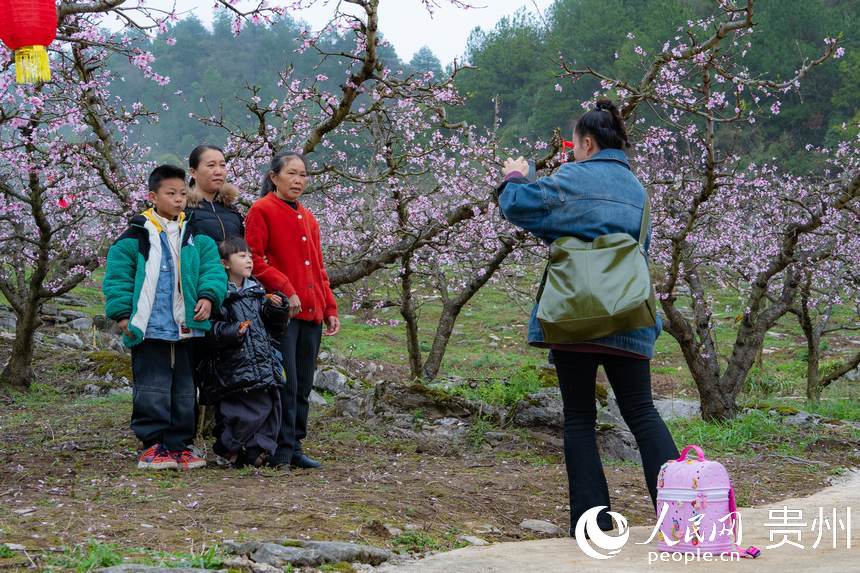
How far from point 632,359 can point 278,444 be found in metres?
2.38

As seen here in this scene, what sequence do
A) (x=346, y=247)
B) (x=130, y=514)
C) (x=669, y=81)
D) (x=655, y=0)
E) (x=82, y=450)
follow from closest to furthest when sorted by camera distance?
1. (x=130, y=514)
2. (x=82, y=450)
3. (x=669, y=81)
4. (x=346, y=247)
5. (x=655, y=0)

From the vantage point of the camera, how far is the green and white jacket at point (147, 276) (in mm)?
4902

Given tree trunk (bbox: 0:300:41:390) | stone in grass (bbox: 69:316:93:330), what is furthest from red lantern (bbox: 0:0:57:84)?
stone in grass (bbox: 69:316:93:330)

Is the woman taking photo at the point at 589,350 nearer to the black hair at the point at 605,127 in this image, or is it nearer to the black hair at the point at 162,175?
the black hair at the point at 605,127

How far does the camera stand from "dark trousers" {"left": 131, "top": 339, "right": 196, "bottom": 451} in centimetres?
500

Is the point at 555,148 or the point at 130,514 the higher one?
the point at 555,148

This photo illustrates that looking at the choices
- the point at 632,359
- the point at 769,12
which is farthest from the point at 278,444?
the point at 769,12

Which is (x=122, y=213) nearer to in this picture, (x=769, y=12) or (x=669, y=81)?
(x=669, y=81)

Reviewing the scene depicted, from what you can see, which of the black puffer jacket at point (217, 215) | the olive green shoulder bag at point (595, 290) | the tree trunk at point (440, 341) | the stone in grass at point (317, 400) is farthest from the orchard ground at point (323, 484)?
the tree trunk at point (440, 341)

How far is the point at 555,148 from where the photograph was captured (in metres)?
6.80

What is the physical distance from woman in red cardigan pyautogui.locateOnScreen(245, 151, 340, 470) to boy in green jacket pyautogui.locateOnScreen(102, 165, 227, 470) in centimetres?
30

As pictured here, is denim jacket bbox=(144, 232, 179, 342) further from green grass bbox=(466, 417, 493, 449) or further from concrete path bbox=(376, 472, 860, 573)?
green grass bbox=(466, 417, 493, 449)

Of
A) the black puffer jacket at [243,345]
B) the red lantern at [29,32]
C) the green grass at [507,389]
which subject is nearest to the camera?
the red lantern at [29,32]

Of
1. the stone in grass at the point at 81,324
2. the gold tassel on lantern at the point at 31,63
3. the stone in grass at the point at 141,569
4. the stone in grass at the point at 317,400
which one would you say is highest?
the gold tassel on lantern at the point at 31,63
